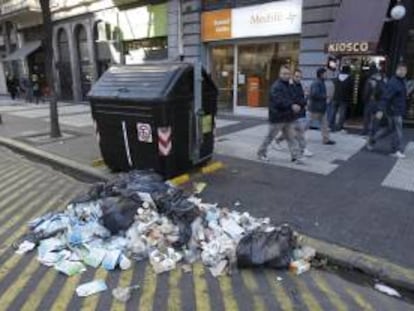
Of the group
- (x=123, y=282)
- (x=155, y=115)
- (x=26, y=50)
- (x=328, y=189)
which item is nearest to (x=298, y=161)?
(x=328, y=189)

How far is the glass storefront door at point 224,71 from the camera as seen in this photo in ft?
45.3

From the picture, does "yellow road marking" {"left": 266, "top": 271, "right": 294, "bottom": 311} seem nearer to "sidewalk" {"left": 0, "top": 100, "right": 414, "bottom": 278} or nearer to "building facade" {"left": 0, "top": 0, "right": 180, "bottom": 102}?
"sidewalk" {"left": 0, "top": 100, "right": 414, "bottom": 278}

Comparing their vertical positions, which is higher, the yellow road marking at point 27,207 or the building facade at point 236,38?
the building facade at point 236,38

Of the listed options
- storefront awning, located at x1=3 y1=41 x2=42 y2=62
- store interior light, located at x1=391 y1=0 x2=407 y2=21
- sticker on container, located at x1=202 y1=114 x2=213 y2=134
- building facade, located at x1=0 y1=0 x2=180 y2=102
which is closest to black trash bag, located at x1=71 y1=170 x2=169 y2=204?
sticker on container, located at x1=202 y1=114 x2=213 y2=134

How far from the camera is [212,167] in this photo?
7082mm

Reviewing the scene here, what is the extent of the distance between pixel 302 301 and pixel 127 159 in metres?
3.96

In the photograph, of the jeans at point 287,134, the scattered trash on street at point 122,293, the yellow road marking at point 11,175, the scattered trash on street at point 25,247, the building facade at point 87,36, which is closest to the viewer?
the scattered trash on street at point 122,293

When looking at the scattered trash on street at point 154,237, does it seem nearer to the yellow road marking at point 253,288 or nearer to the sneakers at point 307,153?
the yellow road marking at point 253,288

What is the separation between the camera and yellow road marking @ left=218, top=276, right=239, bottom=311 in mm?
3346

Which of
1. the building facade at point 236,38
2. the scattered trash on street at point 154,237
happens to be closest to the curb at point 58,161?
the scattered trash on street at point 154,237

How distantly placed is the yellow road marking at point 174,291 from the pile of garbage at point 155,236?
0.10m

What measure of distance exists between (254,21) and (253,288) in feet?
33.4

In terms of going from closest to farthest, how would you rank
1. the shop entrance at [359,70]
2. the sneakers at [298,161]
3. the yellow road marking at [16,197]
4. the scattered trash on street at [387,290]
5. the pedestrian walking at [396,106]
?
1. the scattered trash on street at [387,290]
2. the yellow road marking at [16,197]
3. the sneakers at [298,161]
4. the pedestrian walking at [396,106]
5. the shop entrance at [359,70]

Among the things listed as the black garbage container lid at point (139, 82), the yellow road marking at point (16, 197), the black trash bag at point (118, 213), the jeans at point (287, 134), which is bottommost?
the yellow road marking at point (16, 197)
